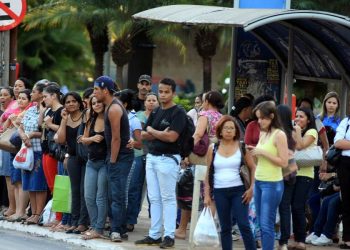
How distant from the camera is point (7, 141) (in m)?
15.1

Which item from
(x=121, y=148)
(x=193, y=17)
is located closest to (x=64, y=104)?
(x=121, y=148)

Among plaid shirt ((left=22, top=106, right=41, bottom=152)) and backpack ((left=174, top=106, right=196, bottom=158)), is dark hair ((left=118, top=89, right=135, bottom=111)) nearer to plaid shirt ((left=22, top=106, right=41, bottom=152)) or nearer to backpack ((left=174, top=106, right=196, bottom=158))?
plaid shirt ((left=22, top=106, right=41, bottom=152))

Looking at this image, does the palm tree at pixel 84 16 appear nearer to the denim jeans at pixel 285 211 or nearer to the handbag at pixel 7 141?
the handbag at pixel 7 141

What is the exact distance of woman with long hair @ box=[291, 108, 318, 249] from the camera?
12.5 m

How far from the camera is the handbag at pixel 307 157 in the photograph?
40.7 ft

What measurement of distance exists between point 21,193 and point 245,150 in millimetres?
4658

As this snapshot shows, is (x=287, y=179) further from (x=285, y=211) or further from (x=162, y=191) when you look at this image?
(x=162, y=191)

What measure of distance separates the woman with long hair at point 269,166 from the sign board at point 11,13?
19.8ft

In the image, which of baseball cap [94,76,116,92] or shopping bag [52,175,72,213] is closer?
baseball cap [94,76,116,92]

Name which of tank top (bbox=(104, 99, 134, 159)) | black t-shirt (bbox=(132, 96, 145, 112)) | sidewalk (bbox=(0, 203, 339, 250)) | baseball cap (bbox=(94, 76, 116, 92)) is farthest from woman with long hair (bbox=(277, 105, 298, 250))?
black t-shirt (bbox=(132, 96, 145, 112))

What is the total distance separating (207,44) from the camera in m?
27.0

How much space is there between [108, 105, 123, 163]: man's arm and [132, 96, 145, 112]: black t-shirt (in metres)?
1.53

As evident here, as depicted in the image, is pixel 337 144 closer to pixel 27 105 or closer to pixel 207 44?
pixel 27 105

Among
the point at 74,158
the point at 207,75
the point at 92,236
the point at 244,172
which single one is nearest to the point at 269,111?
the point at 244,172
